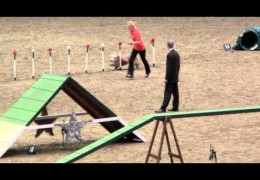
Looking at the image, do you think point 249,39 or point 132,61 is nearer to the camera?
point 132,61

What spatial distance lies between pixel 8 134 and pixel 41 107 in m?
0.81

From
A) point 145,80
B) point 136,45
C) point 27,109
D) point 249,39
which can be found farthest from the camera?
point 249,39

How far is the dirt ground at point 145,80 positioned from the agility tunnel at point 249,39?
1.55 feet

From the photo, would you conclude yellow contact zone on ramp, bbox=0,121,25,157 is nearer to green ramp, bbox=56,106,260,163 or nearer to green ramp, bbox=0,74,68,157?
green ramp, bbox=0,74,68,157

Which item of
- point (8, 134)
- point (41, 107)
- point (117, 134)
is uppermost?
point (41, 107)

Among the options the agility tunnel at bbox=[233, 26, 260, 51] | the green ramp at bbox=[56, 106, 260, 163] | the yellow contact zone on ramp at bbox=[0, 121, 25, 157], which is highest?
the agility tunnel at bbox=[233, 26, 260, 51]

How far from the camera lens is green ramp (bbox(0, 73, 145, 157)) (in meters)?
20.0

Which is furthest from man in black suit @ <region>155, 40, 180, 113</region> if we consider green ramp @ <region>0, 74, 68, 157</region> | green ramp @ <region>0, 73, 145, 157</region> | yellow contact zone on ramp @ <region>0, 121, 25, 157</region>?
yellow contact zone on ramp @ <region>0, 121, 25, 157</region>

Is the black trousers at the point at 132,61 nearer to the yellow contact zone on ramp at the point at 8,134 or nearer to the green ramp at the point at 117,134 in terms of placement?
the yellow contact zone on ramp at the point at 8,134

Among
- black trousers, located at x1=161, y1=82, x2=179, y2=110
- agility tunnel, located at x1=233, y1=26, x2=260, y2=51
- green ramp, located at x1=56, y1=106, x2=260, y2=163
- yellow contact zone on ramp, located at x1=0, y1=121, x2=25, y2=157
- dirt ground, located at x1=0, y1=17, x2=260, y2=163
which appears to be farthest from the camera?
agility tunnel, located at x1=233, y1=26, x2=260, y2=51

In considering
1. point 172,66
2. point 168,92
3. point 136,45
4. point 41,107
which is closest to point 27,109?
point 41,107

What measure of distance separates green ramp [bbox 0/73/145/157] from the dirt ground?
0.39 metres

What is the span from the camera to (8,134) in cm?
1998

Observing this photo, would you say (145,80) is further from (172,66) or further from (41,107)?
(41,107)
